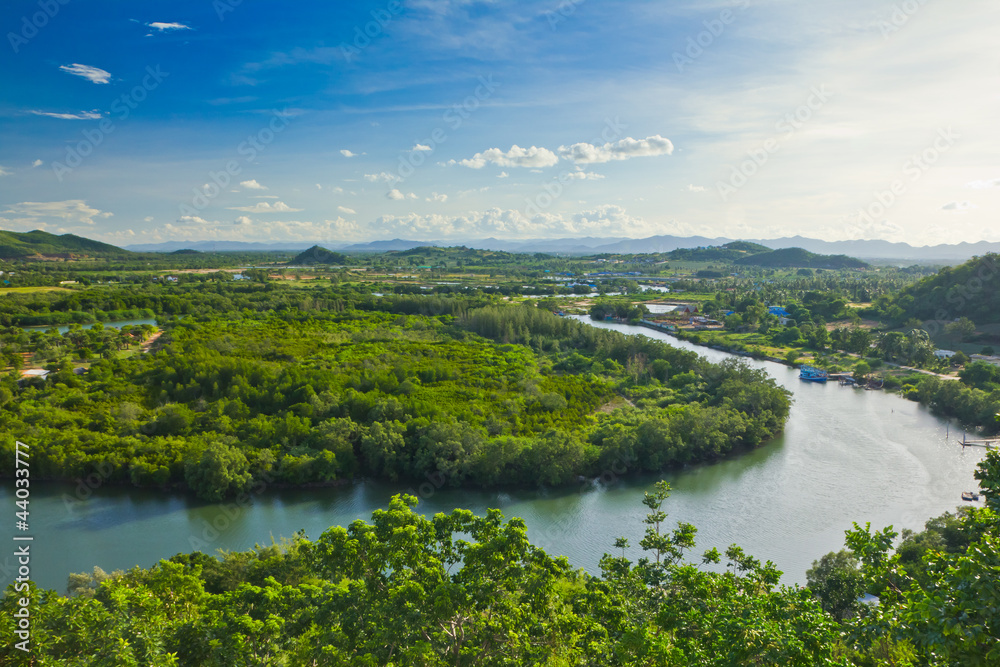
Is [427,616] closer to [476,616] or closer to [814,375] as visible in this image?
[476,616]

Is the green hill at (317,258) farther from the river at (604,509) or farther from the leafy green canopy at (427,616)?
the leafy green canopy at (427,616)

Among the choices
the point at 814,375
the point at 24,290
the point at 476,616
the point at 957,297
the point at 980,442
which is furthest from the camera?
the point at 24,290

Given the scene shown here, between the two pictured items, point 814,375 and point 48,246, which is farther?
point 48,246

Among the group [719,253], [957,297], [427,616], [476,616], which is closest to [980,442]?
[476,616]

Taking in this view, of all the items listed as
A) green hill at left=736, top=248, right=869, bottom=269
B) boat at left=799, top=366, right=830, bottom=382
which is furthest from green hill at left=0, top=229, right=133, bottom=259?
green hill at left=736, top=248, right=869, bottom=269

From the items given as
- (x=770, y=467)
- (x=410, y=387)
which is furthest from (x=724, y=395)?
(x=410, y=387)

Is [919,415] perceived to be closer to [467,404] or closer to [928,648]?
[467,404]

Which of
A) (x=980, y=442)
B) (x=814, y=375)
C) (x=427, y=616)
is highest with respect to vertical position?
(x=427, y=616)
